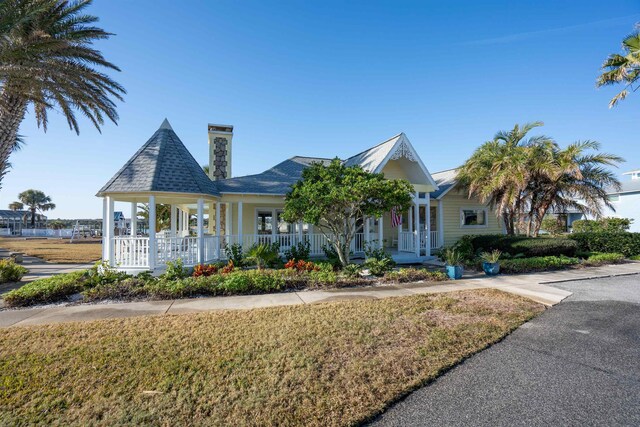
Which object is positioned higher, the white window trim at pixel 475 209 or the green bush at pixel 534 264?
the white window trim at pixel 475 209

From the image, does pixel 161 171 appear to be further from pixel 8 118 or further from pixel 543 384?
pixel 543 384

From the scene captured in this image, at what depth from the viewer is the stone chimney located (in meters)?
18.7

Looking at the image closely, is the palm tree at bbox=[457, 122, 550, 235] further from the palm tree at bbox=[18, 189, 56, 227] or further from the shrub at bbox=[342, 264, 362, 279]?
the palm tree at bbox=[18, 189, 56, 227]

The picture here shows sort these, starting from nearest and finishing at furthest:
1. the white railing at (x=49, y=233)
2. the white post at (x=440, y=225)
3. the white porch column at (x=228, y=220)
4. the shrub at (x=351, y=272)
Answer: the shrub at (x=351, y=272), the white porch column at (x=228, y=220), the white post at (x=440, y=225), the white railing at (x=49, y=233)

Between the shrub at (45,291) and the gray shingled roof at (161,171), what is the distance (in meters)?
3.36

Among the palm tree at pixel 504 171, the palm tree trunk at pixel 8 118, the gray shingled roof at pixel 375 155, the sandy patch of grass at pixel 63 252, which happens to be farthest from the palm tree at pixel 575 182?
the sandy patch of grass at pixel 63 252

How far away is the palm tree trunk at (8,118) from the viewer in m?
10.3

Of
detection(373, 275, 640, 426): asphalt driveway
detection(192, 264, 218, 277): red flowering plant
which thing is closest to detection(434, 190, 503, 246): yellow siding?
detection(373, 275, 640, 426): asphalt driveway

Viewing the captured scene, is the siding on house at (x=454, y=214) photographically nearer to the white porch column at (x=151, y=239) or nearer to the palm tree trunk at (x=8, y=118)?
the white porch column at (x=151, y=239)

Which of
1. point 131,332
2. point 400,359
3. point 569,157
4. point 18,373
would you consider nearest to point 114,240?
point 131,332

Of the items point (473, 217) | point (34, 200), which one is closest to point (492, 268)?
point (473, 217)

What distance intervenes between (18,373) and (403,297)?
24.0 feet

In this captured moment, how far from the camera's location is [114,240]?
10.6 meters

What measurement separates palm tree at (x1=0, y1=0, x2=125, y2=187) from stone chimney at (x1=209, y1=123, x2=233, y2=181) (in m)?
6.83
